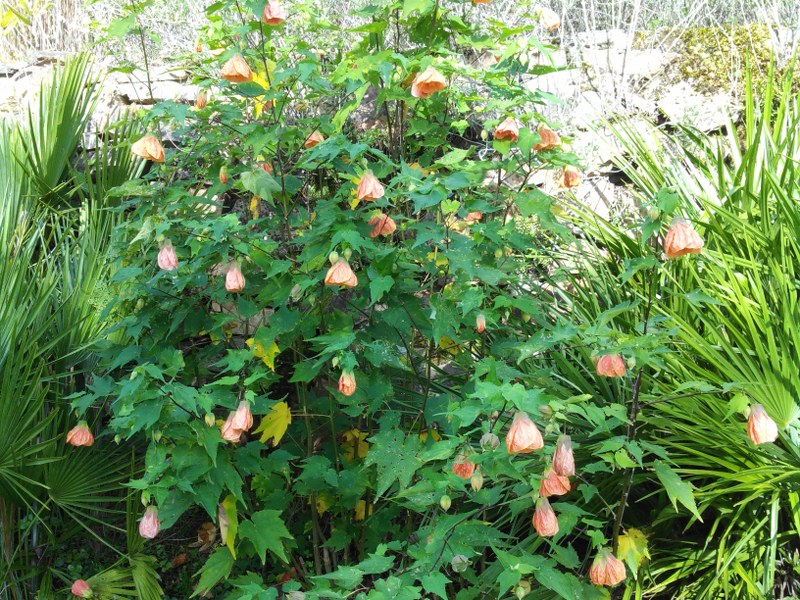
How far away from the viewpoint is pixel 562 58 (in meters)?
4.16

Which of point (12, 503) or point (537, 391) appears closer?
point (537, 391)

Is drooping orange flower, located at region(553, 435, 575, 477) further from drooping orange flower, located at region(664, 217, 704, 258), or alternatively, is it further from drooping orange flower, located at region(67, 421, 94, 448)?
drooping orange flower, located at region(67, 421, 94, 448)

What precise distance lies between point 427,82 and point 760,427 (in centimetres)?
110

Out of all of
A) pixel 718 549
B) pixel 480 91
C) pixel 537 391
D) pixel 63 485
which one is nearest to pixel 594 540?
pixel 537 391

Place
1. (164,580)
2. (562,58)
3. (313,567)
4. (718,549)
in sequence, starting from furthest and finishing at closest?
(562,58), (164,580), (313,567), (718,549)

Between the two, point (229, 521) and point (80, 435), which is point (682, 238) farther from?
point (80, 435)

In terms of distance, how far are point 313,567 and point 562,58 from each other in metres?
2.84

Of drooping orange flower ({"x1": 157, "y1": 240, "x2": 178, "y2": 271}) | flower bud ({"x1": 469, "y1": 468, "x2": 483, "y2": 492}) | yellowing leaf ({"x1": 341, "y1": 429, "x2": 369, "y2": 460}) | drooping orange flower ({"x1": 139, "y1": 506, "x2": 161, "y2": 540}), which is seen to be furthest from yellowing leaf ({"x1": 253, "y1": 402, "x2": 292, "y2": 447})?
flower bud ({"x1": 469, "y1": 468, "x2": 483, "y2": 492})

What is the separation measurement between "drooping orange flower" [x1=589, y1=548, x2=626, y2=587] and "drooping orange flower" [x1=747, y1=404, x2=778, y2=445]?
42 cm

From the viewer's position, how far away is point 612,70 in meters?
4.14

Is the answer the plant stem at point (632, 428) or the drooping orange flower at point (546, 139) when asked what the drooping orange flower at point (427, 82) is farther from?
the plant stem at point (632, 428)

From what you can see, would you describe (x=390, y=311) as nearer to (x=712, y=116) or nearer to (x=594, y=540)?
(x=594, y=540)

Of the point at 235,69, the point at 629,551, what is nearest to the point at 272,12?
the point at 235,69

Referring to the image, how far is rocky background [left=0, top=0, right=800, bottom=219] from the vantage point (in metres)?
3.91
